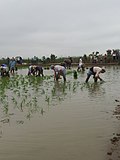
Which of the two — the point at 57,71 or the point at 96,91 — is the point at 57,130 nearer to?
the point at 96,91

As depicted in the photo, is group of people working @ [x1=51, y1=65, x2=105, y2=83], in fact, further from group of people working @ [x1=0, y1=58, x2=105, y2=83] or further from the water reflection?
the water reflection

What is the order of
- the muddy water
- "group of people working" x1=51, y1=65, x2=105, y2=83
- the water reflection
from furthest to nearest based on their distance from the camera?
"group of people working" x1=51, y1=65, x2=105, y2=83 → the water reflection → the muddy water

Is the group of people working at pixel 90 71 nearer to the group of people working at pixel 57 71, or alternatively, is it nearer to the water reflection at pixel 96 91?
the group of people working at pixel 57 71

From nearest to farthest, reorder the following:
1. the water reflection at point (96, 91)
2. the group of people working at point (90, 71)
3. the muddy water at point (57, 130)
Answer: the muddy water at point (57, 130) < the water reflection at point (96, 91) < the group of people working at point (90, 71)

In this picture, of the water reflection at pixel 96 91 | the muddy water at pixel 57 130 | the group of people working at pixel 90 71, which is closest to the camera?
the muddy water at pixel 57 130

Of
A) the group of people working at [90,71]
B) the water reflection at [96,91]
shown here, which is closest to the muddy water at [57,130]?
the water reflection at [96,91]

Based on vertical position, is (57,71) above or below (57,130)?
above

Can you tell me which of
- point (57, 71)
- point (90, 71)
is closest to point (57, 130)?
point (90, 71)

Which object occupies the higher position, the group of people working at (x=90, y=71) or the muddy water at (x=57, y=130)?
the group of people working at (x=90, y=71)

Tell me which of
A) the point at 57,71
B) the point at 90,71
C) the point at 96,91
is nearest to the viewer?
the point at 96,91

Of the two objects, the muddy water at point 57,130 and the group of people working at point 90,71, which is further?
the group of people working at point 90,71

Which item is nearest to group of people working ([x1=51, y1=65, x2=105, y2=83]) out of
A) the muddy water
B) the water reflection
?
the water reflection

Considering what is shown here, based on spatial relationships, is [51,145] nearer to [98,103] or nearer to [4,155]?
[4,155]

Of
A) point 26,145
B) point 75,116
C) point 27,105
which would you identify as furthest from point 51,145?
point 27,105
